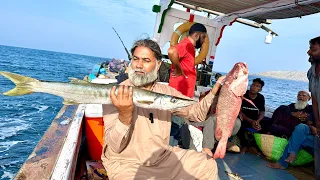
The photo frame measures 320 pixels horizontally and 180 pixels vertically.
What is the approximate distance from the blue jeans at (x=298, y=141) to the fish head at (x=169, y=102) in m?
3.19

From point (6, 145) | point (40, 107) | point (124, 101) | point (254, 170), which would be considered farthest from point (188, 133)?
point (40, 107)

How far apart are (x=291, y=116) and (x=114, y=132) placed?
174 inches

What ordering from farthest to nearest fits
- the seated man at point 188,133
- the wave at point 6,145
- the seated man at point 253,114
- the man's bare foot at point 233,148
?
the wave at point 6,145
the seated man at point 253,114
the man's bare foot at point 233,148
the seated man at point 188,133

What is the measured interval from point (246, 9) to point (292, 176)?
462 centimetres

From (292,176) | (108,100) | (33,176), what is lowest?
(292,176)

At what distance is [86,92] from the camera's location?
99.7 inches

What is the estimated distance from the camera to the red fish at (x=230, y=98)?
2459mm

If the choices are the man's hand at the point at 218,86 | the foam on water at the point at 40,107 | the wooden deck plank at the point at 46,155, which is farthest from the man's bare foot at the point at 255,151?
the foam on water at the point at 40,107

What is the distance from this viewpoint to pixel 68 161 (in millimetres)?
2268

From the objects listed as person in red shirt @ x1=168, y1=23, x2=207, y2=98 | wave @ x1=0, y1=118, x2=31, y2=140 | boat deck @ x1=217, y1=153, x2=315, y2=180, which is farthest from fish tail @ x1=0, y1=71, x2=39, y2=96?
wave @ x1=0, y1=118, x2=31, y2=140

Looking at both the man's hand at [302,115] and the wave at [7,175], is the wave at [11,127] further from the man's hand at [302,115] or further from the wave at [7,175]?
the man's hand at [302,115]

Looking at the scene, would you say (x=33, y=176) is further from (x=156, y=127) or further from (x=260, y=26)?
(x=260, y=26)

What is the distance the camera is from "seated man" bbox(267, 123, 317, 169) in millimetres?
4602

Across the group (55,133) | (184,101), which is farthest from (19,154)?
(184,101)
